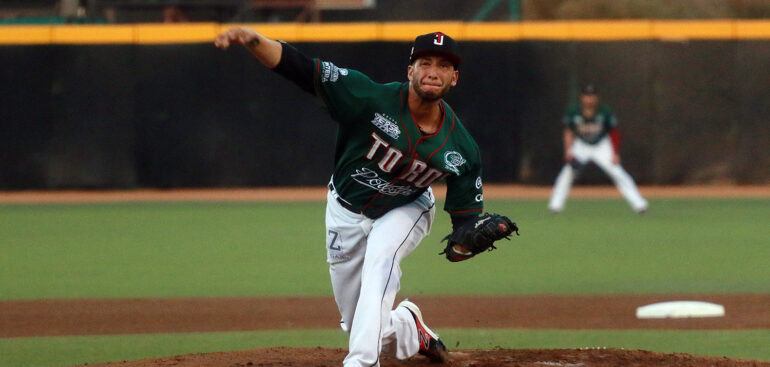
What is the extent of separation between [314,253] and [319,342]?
4.52 m

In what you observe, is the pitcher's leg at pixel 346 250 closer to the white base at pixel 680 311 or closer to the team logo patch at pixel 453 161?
the team logo patch at pixel 453 161

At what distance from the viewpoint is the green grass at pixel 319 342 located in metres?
6.22

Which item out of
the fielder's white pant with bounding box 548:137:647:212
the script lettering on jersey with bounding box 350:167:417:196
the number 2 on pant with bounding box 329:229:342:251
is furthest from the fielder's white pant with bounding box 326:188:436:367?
the fielder's white pant with bounding box 548:137:647:212

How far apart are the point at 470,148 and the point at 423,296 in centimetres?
345

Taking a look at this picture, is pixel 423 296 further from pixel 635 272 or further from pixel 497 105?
pixel 497 105

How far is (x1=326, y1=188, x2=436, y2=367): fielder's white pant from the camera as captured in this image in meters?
4.91

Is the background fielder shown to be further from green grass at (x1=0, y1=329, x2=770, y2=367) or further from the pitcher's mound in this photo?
the pitcher's mound

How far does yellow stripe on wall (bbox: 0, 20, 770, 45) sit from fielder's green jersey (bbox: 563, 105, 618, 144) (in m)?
4.00

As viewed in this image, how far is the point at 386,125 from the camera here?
502 cm

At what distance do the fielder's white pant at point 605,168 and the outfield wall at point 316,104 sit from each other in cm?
346

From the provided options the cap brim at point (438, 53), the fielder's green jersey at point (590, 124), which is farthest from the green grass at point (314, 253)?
the cap brim at point (438, 53)

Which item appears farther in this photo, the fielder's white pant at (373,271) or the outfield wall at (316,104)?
the outfield wall at (316,104)

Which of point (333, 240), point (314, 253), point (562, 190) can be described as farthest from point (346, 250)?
point (562, 190)

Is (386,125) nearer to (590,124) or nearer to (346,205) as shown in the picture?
(346,205)
